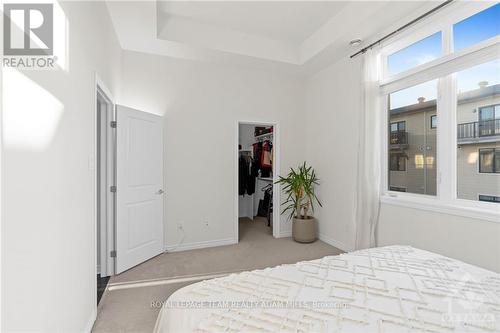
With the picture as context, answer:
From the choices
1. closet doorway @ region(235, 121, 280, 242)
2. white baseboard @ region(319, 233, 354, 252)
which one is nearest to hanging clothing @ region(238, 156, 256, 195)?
closet doorway @ region(235, 121, 280, 242)

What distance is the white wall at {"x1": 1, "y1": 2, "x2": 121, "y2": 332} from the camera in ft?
3.19

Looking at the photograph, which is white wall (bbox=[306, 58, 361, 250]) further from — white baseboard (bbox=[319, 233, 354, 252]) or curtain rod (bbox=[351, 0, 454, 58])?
curtain rod (bbox=[351, 0, 454, 58])

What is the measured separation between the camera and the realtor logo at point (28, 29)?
3.19 feet

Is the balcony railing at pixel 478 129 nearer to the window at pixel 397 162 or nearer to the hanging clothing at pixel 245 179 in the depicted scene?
the window at pixel 397 162

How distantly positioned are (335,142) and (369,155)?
2.57 feet

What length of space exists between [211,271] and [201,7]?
320cm

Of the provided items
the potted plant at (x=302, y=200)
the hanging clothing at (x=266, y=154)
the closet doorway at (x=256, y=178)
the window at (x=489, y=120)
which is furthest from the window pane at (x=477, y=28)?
the hanging clothing at (x=266, y=154)

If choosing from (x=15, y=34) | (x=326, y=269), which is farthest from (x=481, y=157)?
(x=15, y=34)

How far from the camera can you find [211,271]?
2.95m

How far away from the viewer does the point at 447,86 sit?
2426 mm

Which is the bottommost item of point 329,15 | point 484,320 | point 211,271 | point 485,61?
point 211,271

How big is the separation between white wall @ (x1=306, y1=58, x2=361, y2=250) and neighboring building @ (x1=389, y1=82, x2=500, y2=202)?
1.95 feet

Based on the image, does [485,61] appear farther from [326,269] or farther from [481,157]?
[326,269]

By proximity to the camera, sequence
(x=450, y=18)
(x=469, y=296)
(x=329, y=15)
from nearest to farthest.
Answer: (x=469, y=296) < (x=450, y=18) < (x=329, y=15)
